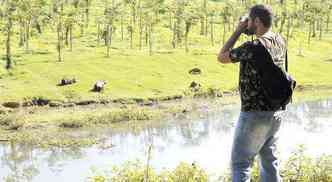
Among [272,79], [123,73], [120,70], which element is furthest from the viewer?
[120,70]

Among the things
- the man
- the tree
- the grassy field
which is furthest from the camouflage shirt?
the tree

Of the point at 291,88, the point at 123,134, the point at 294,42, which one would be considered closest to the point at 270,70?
the point at 291,88

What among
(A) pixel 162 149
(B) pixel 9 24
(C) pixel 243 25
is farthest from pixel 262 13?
(B) pixel 9 24

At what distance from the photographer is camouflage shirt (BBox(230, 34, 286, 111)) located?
881 centimetres

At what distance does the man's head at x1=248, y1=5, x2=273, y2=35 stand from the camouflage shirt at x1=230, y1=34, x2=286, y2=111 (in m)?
0.27

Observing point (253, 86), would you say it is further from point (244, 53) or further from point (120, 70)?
point (120, 70)

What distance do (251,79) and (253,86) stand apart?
0.11 meters

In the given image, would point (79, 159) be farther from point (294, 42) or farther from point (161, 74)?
point (294, 42)

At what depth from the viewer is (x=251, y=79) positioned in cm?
897

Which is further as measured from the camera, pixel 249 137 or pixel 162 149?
pixel 162 149

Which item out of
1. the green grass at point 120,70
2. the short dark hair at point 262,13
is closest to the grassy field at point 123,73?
the green grass at point 120,70

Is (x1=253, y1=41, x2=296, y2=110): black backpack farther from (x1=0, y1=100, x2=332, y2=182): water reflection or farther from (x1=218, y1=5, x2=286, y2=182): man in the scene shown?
(x1=0, y1=100, x2=332, y2=182): water reflection

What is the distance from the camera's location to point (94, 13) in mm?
150500

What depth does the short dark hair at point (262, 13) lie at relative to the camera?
900 cm
